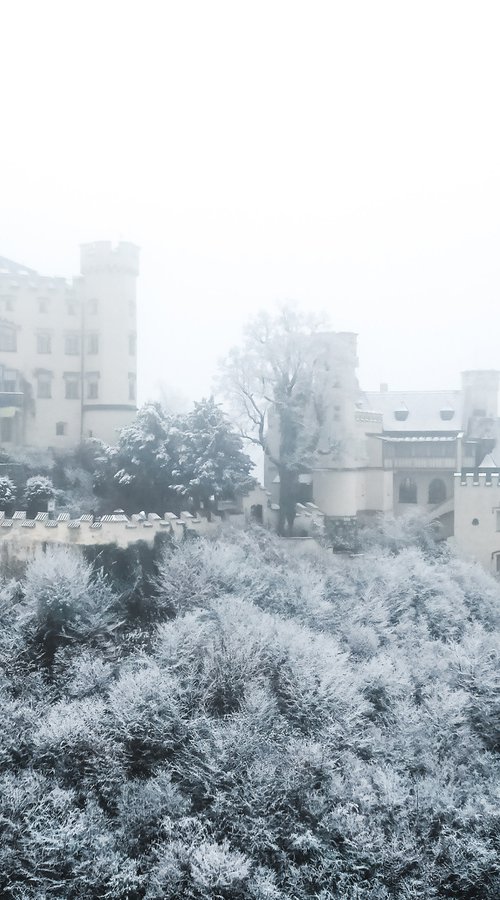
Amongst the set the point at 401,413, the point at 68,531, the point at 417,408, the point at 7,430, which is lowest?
the point at 68,531

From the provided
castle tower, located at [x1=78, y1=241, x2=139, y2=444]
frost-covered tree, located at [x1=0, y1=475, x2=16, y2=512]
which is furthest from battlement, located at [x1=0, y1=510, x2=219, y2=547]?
castle tower, located at [x1=78, y1=241, x2=139, y2=444]

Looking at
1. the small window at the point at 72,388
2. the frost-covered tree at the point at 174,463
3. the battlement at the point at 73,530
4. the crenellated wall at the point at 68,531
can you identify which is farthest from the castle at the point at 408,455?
the battlement at the point at 73,530

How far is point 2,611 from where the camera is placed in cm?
3225

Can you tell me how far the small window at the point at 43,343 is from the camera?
5016 centimetres

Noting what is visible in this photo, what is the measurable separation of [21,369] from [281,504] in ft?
51.0

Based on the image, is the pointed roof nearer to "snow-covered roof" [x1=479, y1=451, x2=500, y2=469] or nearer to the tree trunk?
"snow-covered roof" [x1=479, y1=451, x2=500, y2=469]

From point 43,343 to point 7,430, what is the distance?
5175mm

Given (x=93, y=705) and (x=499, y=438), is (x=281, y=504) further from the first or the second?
(x=93, y=705)

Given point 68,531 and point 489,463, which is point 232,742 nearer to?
point 68,531

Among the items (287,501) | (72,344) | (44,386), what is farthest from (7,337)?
(287,501)

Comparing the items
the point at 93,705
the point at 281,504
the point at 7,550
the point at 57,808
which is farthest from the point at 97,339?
the point at 57,808

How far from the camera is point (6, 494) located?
39.1m

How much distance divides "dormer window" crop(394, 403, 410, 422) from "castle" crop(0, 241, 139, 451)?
14.5 m

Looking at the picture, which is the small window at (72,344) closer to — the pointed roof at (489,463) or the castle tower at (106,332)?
the castle tower at (106,332)
